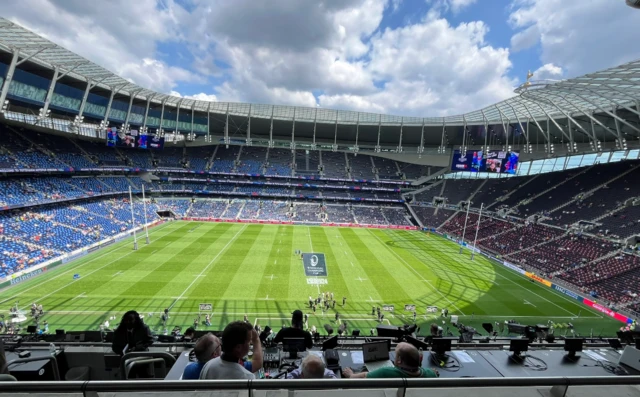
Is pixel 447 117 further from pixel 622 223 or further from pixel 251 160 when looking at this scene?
pixel 251 160

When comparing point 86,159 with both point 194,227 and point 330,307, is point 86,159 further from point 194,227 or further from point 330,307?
point 330,307

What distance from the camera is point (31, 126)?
44.4m

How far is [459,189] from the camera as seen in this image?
65000 millimetres

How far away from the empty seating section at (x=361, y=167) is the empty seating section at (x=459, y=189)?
17.2 m

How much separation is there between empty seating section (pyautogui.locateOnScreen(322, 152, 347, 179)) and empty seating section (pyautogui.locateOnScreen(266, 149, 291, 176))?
895cm

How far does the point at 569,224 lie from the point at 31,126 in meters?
78.2

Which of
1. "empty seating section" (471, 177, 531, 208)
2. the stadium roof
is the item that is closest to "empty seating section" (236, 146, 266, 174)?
the stadium roof

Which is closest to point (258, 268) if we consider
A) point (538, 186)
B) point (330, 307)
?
point (330, 307)

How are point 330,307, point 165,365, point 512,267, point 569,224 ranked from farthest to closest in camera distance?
point 569,224 < point 512,267 < point 330,307 < point 165,365

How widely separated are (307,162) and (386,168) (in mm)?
20118

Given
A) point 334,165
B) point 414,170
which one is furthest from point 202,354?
point 414,170

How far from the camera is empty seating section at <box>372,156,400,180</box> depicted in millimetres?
73000

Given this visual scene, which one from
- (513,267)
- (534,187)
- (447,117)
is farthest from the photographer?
(447,117)

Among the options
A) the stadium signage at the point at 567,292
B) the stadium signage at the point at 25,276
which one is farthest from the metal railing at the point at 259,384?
the stadium signage at the point at 567,292
